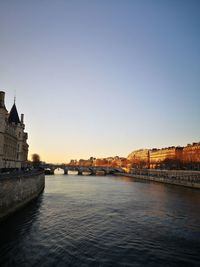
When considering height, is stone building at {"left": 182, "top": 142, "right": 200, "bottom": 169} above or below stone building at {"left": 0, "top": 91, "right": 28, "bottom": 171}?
above

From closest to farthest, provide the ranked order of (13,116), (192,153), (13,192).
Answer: (13,192) < (13,116) < (192,153)

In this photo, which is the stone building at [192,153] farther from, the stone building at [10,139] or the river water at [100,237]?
the river water at [100,237]

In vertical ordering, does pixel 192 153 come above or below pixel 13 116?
above

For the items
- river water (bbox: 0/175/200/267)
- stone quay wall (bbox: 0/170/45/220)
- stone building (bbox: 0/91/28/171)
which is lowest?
river water (bbox: 0/175/200/267)

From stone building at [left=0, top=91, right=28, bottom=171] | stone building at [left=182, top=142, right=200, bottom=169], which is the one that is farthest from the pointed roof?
stone building at [left=182, top=142, right=200, bottom=169]

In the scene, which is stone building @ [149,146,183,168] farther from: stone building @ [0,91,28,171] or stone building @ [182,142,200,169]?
stone building @ [0,91,28,171]

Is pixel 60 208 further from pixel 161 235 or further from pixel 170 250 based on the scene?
pixel 170 250

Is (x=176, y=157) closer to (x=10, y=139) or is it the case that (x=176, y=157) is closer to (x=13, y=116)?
(x=13, y=116)

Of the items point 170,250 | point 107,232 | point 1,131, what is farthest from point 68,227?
point 1,131

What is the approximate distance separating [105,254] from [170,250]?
4.07 metres

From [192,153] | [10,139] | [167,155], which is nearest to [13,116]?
[10,139]

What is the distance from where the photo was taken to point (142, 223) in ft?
81.5

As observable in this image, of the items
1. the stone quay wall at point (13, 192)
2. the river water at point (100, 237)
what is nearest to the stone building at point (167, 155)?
the stone quay wall at point (13, 192)

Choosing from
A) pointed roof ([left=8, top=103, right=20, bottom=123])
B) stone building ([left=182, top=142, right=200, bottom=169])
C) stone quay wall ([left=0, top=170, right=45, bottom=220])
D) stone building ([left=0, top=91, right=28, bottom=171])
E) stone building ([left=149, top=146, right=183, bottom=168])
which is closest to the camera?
stone quay wall ([left=0, top=170, right=45, bottom=220])
